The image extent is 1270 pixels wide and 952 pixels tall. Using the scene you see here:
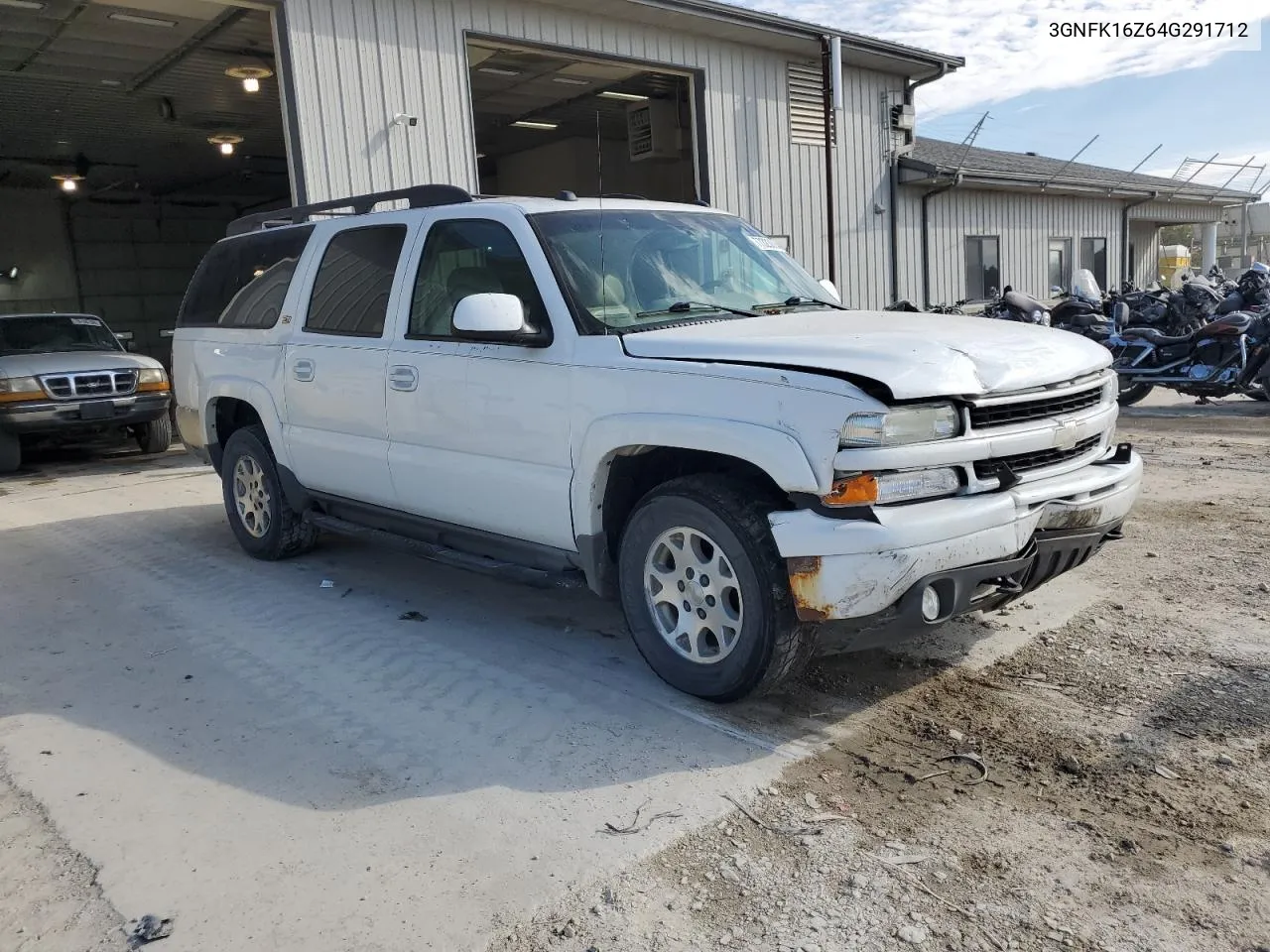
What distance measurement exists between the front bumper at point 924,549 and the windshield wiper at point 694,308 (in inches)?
50.1

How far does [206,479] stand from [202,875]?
792 centimetres

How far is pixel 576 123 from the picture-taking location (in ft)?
64.2

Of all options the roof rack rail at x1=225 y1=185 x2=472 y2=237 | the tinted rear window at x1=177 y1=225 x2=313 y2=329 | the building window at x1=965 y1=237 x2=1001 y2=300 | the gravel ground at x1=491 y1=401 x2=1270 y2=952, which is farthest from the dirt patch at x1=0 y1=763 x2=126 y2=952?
the building window at x1=965 y1=237 x2=1001 y2=300

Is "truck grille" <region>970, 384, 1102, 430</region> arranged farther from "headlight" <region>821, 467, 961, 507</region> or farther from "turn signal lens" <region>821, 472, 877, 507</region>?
A: "turn signal lens" <region>821, 472, 877, 507</region>

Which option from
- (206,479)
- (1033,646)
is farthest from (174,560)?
(1033,646)

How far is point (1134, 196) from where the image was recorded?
78.8ft

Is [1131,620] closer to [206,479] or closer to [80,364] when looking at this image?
[206,479]

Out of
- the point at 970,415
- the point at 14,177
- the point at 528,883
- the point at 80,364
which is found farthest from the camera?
the point at 14,177

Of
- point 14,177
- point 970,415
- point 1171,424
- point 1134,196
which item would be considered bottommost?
point 1171,424

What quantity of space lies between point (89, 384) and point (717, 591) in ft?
33.2

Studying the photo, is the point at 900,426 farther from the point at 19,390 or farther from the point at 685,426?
the point at 19,390

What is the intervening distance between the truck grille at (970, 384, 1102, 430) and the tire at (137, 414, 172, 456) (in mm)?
11072

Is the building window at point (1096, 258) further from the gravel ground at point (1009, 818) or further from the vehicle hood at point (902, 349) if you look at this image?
the vehicle hood at point (902, 349)

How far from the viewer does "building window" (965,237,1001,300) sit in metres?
19.7
